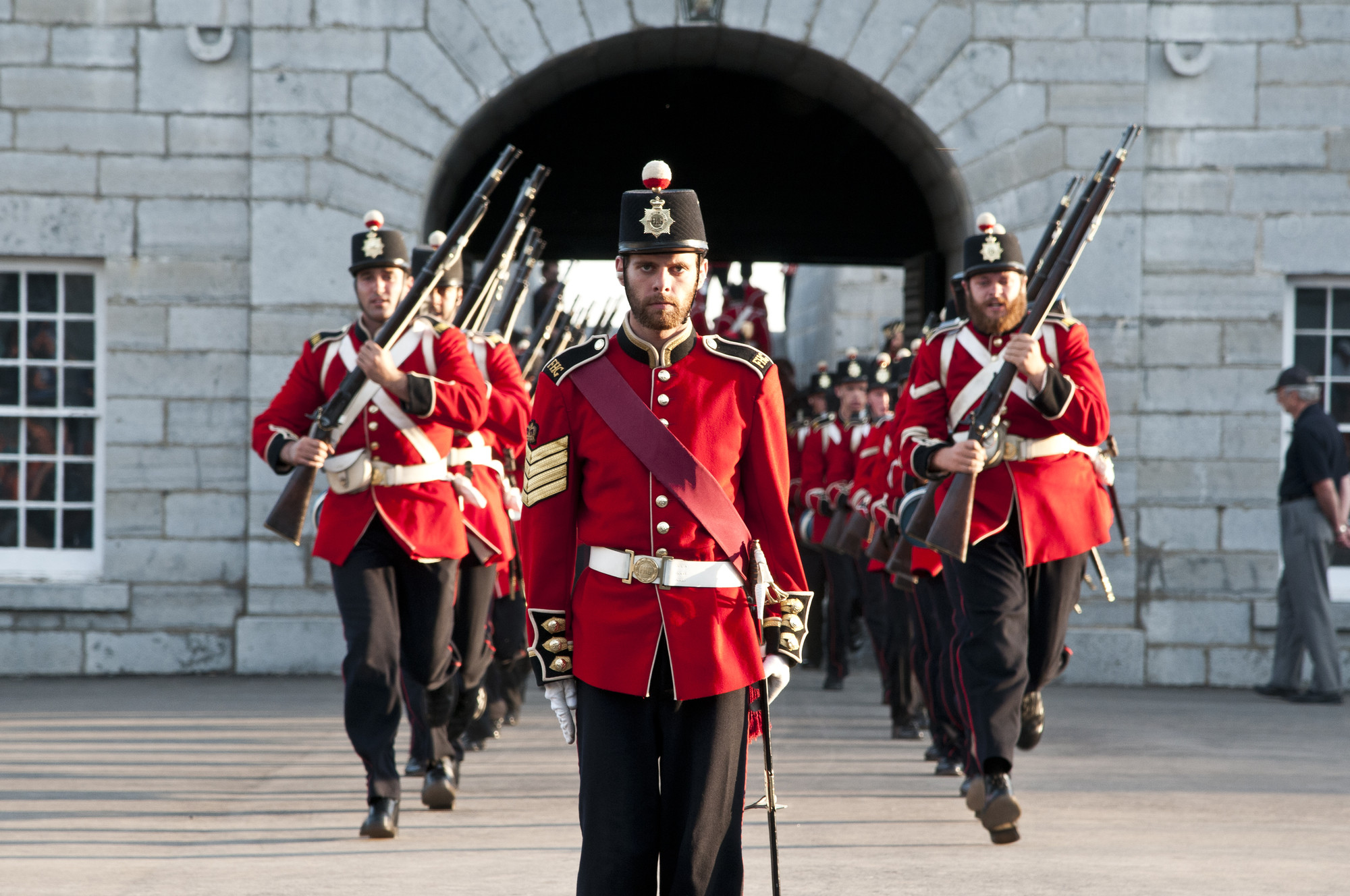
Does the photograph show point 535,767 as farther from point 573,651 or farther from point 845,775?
point 573,651

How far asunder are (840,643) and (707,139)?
583 cm

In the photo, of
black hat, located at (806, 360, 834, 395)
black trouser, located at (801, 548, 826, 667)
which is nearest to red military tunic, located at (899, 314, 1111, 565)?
black trouser, located at (801, 548, 826, 667)

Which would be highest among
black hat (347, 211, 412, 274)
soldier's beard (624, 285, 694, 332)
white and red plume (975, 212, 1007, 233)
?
white and red plume (975, 212, 1007, 233)

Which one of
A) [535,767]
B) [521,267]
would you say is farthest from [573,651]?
[521,267]

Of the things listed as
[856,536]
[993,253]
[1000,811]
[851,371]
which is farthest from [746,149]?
[1000,811]

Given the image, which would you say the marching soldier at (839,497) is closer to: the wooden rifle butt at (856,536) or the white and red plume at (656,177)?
the wooden rifle butt at (856,536)

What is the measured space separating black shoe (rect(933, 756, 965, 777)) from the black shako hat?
12.6 ft

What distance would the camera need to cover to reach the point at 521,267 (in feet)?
31.1

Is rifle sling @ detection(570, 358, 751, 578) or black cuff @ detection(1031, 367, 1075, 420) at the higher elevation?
black cuff @ detection(1031, 367, 1075, 420)

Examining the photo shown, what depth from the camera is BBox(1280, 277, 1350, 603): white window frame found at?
10125mm

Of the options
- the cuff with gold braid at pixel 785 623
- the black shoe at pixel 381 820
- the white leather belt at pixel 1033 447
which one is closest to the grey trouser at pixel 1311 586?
the white leather belt at pixel 1033 447

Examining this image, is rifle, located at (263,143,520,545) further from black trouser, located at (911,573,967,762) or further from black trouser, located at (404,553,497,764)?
black trouser, located at (911,573,967,762)

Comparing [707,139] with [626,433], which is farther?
[707,139]

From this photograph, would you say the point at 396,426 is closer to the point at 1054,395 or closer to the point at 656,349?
the point at 1054,395
